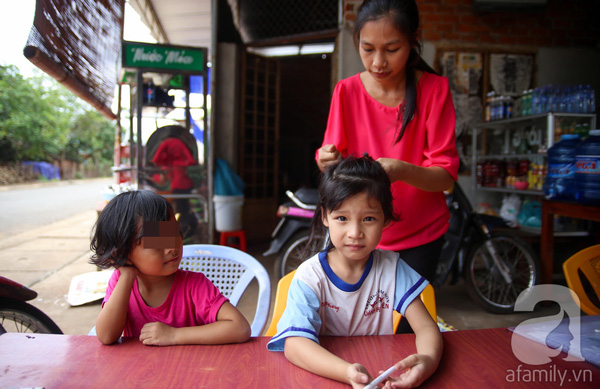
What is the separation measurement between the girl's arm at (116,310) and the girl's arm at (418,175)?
706mm

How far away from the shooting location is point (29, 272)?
3.77 m

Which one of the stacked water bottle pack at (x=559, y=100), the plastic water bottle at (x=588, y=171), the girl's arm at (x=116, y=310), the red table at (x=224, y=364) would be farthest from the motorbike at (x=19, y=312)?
the stacked water bottle pack at (x=559, y=100)

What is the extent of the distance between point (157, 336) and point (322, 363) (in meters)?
0.39

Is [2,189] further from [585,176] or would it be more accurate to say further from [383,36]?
[585,176]

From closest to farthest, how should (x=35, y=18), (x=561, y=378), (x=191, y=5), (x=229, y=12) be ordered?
(x=561, y=378), (x=35, y=18), (x=229, y=12), (x=191, y=5)

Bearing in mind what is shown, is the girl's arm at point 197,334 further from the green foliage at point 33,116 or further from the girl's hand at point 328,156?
the green foliage at point 33,116

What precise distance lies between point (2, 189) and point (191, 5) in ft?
15.3

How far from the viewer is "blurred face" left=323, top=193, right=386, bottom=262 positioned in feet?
3.16

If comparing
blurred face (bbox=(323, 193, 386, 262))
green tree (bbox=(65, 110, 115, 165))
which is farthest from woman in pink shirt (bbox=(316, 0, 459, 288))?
green tree (bbox=(65, 110, 115, 165))

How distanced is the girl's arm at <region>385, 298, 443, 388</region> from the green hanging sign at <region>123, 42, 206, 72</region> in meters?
3.69

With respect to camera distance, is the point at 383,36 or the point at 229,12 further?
the point at 229,12

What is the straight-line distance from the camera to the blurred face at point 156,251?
0.97m

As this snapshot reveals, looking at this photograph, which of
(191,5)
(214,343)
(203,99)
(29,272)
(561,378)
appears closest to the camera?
(561,378)

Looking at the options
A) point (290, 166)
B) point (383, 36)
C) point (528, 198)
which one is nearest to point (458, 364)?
point (383, 36)
